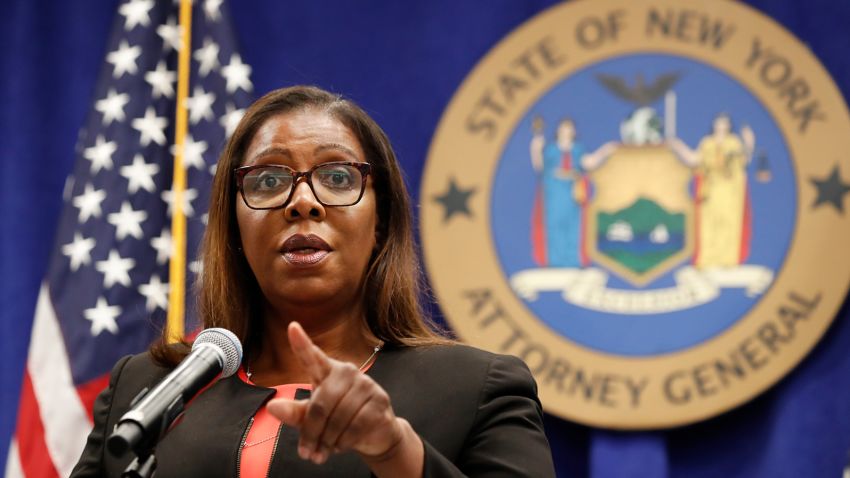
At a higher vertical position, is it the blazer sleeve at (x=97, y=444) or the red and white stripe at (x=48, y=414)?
the blazer sleeve at (x=97, y=444)

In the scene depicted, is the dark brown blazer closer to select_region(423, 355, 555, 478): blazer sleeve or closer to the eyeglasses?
select_region(423, 355, 555, 478): blazer sleeve

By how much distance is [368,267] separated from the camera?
1.71m

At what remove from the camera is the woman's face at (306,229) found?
5.20ft

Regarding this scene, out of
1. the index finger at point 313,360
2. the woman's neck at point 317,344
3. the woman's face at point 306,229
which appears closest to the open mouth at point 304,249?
the woman's face at point 306,229

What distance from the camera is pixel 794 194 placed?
3018mm

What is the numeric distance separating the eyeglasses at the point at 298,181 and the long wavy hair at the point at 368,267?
9 cm

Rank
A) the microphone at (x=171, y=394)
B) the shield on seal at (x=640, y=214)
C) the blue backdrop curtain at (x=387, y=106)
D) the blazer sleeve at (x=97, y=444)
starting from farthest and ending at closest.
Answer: the shield on seal at (x=640, y=214)
the blue backdrop curtain at (x=387, y=106)
the blazer sleeve at (x=97, y=444)
the microphone at (x=171, y=394)

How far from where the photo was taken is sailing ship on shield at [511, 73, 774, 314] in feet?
10.0

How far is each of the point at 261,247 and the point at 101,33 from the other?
2.19 m

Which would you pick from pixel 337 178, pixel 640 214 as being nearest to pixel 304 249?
pixel 337 178

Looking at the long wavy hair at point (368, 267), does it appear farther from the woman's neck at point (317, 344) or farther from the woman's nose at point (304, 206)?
the woman's nose at point (304, 206)

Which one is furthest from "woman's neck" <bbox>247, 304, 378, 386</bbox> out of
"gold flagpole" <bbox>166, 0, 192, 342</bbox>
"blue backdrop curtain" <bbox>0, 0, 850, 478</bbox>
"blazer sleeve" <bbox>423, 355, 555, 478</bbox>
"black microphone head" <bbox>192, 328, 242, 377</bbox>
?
"blue backdrop curtain" <bbox>0, 0, 850, 478</bbox>

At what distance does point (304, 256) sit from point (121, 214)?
74.6 inches

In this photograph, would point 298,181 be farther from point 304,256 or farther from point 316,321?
point 316,321
